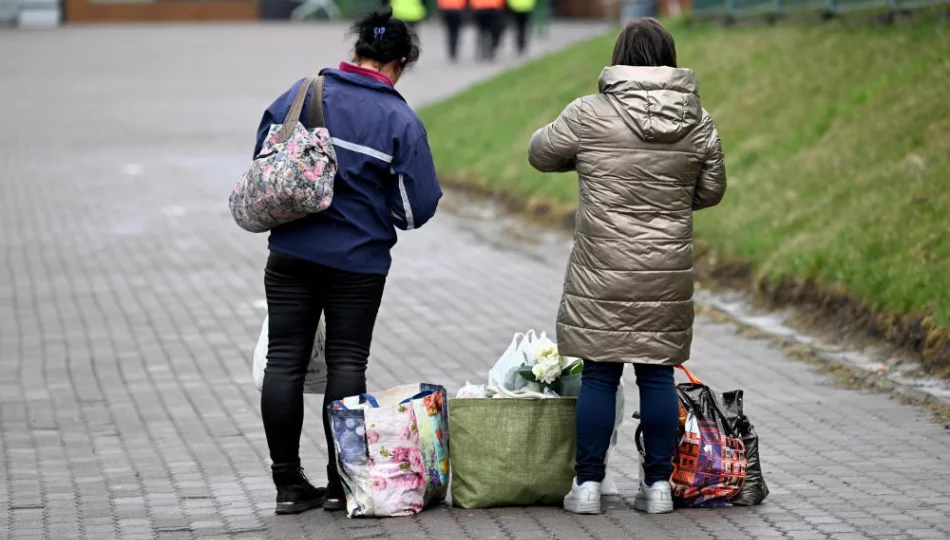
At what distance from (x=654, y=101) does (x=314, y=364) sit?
153 cm

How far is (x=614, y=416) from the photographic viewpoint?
5305 millimetres

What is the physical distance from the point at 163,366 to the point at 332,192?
3398 millimetres

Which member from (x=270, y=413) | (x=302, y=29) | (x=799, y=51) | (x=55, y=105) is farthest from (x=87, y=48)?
(x=270, y=413)

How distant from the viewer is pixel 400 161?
5.18 meters

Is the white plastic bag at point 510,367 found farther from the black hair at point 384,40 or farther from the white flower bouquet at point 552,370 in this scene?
the black hair at point 384,40

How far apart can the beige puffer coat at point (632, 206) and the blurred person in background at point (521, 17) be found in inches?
848

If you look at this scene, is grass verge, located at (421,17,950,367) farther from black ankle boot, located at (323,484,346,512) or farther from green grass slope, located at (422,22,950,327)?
black ankle boot, located at (323,484,346,512)

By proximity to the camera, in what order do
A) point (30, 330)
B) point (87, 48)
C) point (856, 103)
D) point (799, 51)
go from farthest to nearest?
point (87, 48)
point (799, 51)
point (856, 103)
point (30, 330)

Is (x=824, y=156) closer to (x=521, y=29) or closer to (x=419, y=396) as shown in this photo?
(x=419, y=396)

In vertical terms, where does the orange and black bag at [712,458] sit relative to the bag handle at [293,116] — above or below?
below

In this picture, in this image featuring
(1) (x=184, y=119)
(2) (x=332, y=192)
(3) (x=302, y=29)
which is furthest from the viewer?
(3) (x=302, y=29)

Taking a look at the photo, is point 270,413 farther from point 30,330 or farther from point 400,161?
point 30,330

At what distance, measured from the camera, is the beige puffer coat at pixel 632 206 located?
5145 mm

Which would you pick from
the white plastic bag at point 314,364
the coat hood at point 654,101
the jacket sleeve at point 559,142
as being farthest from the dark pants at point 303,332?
the coat hood at point 654,101
